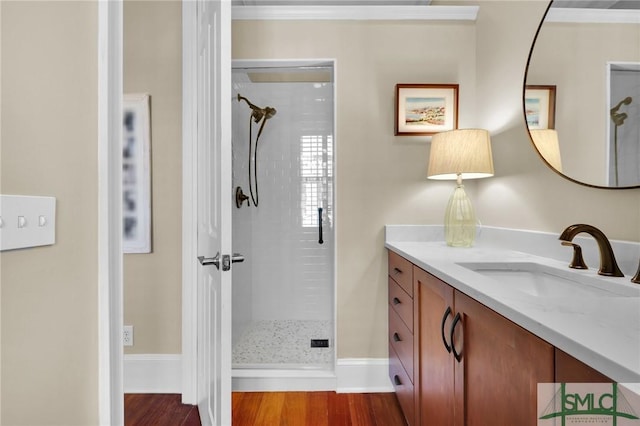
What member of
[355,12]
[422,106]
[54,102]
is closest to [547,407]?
→ [54,102]

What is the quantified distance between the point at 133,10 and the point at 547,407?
8.60ft

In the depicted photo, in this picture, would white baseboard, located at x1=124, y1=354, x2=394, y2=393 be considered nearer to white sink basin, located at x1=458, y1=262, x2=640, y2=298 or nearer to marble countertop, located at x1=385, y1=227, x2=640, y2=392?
white sink basin, located at x1=458, y1=262, x2=640, y2=298

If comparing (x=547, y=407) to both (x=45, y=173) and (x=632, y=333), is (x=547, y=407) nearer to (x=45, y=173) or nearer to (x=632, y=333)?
(x=632, y=333)

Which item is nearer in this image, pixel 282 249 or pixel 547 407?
pixel 547 407

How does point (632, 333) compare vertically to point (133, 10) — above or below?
below

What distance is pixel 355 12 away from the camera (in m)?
2.07

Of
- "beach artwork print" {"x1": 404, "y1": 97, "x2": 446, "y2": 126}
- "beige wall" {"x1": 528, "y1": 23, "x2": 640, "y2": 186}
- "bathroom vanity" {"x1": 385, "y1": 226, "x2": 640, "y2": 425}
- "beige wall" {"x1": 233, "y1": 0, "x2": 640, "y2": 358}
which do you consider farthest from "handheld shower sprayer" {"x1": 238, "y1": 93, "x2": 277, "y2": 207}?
"beige wall" {"x1": 528, "y1": 23, "x2": 640, "y2": 186}

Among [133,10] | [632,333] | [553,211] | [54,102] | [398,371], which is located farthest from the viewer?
[133,10]

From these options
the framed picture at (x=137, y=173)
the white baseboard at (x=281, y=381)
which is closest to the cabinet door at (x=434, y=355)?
the white baseboard at (x=281, y=381)

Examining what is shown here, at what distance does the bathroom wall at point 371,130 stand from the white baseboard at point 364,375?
0.17ft

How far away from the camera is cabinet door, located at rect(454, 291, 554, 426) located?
65 cm

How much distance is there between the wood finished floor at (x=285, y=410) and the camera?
1.77 meters

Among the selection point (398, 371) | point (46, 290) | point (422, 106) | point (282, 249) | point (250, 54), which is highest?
point (250, 54)

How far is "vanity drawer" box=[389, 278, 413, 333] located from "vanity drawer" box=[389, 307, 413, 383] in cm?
3
